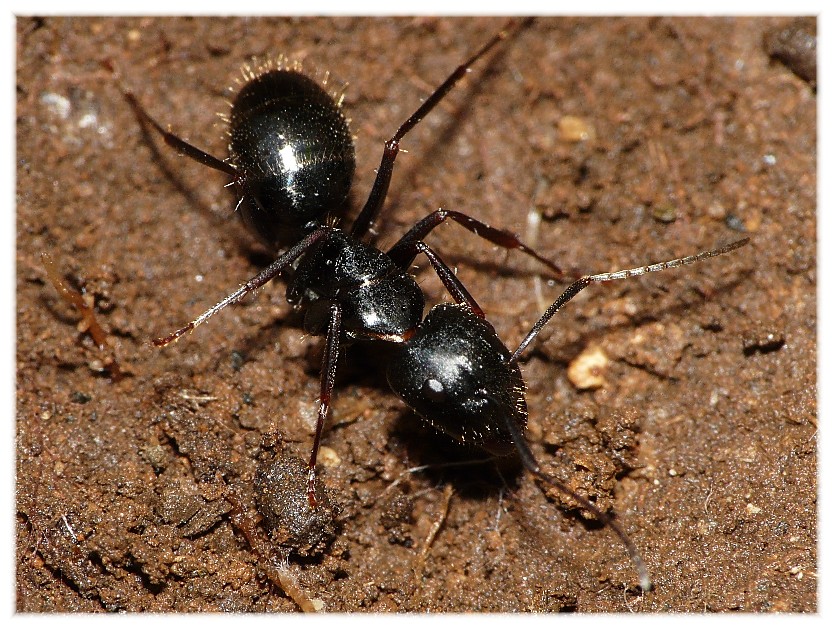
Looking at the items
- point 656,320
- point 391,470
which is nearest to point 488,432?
point 391,470

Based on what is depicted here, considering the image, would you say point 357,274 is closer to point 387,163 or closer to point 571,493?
point 387,163

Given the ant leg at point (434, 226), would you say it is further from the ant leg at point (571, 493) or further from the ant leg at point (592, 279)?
the ant leg at point (571, 493)

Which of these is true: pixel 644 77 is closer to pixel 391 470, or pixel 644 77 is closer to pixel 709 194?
pixel 709 194

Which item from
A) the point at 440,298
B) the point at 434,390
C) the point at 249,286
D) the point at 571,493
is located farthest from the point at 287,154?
the point at 571,493

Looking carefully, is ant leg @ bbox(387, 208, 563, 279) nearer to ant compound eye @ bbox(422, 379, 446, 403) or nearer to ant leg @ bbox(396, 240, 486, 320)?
ant leg @ bbox(396, 240, 486, 320)

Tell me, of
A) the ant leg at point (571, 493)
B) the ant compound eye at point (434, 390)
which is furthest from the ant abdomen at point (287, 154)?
the ant leg at point (571, 493)

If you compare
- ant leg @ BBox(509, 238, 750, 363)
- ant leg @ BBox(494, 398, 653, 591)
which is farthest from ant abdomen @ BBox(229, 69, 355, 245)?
ant leg @ BBox(494, 398, 653, 591)
